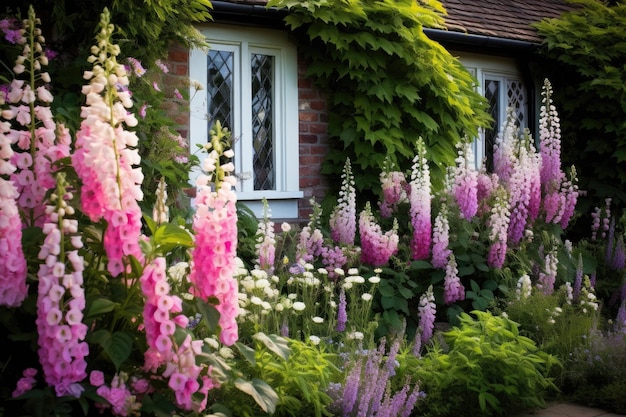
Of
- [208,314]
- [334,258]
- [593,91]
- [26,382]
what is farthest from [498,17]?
[26,382]

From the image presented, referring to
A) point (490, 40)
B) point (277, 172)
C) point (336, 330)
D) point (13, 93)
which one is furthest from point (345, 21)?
point (13, 93)

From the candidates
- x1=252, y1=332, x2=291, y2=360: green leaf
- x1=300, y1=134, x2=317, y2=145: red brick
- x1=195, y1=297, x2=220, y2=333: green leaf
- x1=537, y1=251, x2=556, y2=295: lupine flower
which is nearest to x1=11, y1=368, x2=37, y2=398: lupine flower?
x1=195, y1=297, x2=220, y2=333: green leaf

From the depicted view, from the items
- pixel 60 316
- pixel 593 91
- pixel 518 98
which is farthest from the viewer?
pixel 518 98

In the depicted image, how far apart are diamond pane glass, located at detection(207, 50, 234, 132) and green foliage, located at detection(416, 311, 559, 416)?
3.67 m

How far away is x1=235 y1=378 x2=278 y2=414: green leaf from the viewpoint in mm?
3331

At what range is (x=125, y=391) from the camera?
3.09 meters

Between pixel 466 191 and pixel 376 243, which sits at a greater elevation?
pixel 466 191

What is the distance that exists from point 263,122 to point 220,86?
1.87 feet

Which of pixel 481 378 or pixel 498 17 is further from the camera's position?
pixel 498 17

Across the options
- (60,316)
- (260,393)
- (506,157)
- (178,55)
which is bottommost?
(260,393)

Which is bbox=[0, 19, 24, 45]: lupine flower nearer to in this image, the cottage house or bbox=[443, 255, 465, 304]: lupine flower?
the cottage house

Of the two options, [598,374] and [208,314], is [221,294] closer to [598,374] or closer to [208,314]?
[208,314]

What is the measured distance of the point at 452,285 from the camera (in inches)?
256

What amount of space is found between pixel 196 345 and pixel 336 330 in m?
2.51
